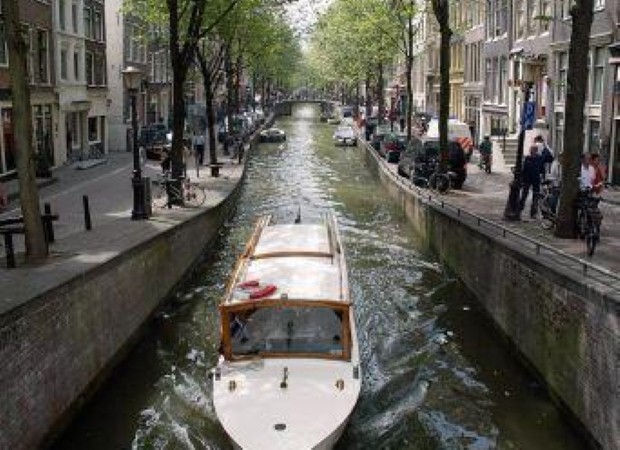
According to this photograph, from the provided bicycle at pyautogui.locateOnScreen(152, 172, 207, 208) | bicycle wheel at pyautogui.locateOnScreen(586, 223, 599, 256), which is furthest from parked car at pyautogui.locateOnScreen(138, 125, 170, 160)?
bicycle wheel at pyautogui.locateOnScreen(586, 223, 599, 256)

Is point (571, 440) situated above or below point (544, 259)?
below

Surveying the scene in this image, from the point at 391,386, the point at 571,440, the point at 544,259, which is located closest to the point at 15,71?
the point at 391,386

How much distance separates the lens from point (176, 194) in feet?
80.0

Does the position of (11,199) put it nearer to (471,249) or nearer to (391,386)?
(471,249)

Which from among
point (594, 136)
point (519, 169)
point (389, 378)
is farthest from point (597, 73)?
point (389, 378)

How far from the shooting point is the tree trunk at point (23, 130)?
1356cm

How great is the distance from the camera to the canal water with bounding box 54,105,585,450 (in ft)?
38.8

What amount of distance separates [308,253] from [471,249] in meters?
6.08

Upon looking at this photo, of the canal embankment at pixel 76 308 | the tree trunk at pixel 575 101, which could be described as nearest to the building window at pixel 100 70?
the canal embankment at pixel 76 308

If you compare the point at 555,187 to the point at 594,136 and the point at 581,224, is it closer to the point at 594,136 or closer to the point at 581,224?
the point at 581,224

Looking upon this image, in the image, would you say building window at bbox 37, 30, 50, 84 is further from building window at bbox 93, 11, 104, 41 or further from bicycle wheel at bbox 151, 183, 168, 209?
bicycle wheel at bbox 151, 183, 168, 209

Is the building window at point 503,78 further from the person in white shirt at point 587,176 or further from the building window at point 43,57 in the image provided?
the person in white shirt at point 587,176

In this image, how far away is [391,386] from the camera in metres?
13.9

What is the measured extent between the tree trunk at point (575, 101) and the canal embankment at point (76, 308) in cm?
875
